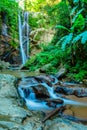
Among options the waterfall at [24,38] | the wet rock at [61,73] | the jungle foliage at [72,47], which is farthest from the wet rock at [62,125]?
the waterfall at [24,38]

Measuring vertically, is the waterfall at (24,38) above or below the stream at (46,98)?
above

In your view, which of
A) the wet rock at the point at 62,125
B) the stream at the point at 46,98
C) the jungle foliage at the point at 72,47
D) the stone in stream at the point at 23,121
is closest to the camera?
the stone in stream at the point at 23,121

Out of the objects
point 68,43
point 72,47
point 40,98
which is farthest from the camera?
point 68,43

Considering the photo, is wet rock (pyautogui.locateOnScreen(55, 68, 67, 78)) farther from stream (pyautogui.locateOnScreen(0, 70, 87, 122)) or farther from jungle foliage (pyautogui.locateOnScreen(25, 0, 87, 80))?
stream (pyautogui.locateOnScreen(0, 70, 87, 122))

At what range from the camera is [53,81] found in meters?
7.66

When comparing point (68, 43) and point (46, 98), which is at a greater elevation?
point (68, 43)

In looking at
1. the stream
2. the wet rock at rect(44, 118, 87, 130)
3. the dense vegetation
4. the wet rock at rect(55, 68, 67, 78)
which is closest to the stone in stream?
the wet rock at rect(44, 118, 87, 130)

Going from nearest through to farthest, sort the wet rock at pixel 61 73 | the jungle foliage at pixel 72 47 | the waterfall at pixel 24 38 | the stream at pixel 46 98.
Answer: the stream at pixel 46 98
the jungle foliage at pixel 72 47
the wet rock at pixel 61 73
the waterfall at pixel 24 38

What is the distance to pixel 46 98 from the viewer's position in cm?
596

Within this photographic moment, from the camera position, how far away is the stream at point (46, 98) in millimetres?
5180

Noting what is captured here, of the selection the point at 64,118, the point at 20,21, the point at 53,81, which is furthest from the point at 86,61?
the point at 20,21

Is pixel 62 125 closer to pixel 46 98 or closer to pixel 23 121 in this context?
pixel 23 121

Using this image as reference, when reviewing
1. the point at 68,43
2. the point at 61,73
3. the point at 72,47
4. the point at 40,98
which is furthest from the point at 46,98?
the point at 68,43

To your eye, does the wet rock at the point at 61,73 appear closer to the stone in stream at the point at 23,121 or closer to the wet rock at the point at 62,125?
the stone in stream at the point at 23,121
